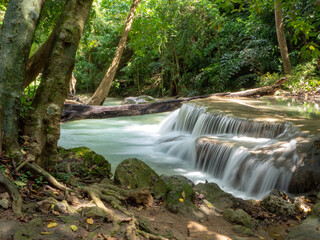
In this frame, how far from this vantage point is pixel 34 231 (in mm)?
2465

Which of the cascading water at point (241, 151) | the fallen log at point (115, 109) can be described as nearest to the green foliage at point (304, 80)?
the fallen log at point (115, 109)

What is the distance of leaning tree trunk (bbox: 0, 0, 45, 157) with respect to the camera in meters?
3.27

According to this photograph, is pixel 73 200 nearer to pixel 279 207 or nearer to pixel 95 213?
pixel 95 213

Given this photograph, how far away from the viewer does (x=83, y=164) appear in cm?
467

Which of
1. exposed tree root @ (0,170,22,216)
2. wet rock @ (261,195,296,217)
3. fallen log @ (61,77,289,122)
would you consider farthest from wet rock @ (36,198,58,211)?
fallen log @ (61,77,289,122)

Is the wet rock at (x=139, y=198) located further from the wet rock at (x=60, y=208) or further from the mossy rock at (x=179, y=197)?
the wet rock at (x=60, y=208)

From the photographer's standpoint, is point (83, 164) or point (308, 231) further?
point (83, 164)

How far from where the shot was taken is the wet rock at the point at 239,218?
4.08m

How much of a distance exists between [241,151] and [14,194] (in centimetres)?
517

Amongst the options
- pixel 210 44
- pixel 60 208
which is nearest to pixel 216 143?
pixel 60 208

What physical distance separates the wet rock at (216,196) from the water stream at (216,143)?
1.07m

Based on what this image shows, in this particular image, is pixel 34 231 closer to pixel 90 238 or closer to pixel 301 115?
pixel 90 238

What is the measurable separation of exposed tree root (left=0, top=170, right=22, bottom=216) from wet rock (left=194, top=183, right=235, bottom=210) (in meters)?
2.93

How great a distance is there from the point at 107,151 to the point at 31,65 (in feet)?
16.1
